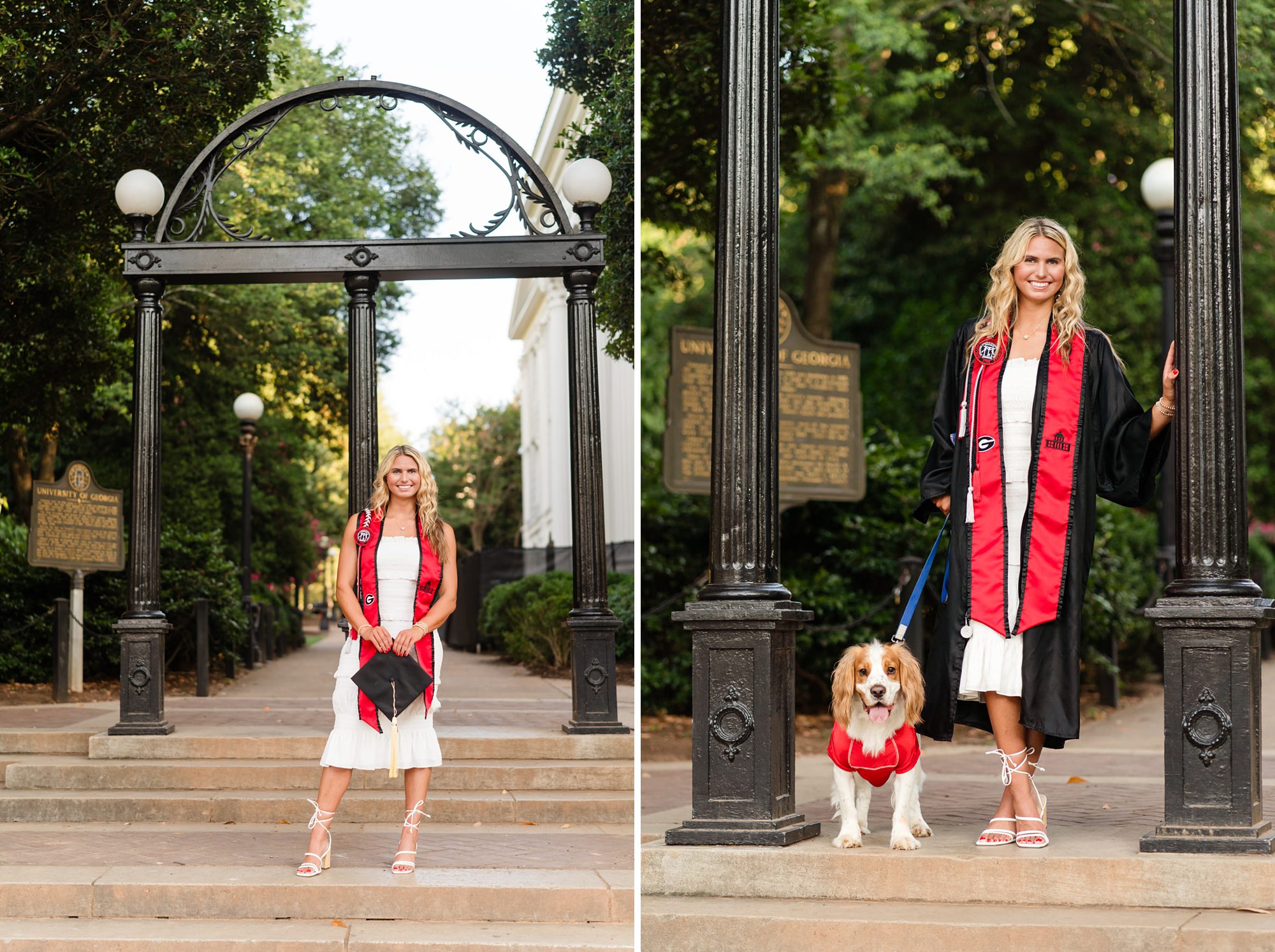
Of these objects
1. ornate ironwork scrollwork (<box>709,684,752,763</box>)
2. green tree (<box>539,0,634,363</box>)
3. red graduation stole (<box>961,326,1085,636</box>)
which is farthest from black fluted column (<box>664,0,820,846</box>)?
green tree (<box>539,0,634,363</box>)

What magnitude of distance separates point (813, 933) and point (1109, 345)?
249cm

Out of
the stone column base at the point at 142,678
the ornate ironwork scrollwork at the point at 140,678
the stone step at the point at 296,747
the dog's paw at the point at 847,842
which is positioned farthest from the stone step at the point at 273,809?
the dog's paw at the point at 847,842

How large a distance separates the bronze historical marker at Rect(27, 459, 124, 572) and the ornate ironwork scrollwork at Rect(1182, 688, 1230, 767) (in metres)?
9.71

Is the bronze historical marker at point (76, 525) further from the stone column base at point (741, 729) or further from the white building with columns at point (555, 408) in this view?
the stone column base at point (741, 729)

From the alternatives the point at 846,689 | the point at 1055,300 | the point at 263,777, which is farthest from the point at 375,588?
the point at 1055,300

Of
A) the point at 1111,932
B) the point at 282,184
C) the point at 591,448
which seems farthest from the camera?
the point at 282,184

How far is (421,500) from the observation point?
6059 millimetres

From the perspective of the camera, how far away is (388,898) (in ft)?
18.2

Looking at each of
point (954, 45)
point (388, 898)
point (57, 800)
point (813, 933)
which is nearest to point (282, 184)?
point (954, 45)

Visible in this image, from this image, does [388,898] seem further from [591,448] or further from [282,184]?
[282,184]

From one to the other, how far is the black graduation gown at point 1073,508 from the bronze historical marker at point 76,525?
29.0 ft

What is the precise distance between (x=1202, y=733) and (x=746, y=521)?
188 cm

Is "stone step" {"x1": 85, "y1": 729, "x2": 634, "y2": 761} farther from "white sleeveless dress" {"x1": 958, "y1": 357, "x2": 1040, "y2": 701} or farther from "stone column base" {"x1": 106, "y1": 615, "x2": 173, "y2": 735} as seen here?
"white sleeveless dress" {"x1": 958, "y1": 357, "x2": 1040, "y2": 701}

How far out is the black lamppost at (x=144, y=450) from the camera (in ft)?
28.6
